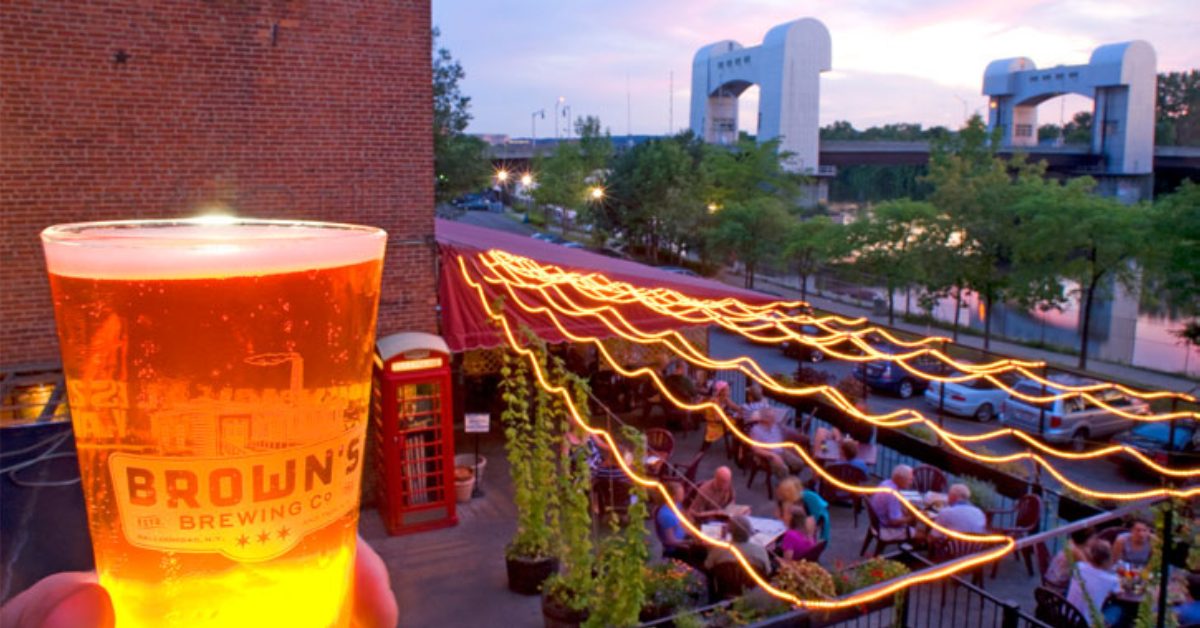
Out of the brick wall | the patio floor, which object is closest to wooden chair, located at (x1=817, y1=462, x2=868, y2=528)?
the patio floor

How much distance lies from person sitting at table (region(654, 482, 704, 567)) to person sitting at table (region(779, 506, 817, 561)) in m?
A: 0.84

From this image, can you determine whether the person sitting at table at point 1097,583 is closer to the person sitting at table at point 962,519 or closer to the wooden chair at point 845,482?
the person sitting at table at point 962,519

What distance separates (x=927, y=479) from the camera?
35.3 ft

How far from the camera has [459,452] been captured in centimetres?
1353

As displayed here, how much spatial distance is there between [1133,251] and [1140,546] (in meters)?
16.1

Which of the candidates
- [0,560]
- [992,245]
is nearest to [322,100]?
[0,560]

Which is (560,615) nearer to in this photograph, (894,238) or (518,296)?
(518,296)

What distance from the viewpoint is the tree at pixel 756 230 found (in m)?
32.0

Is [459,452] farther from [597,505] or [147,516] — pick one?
[147,516]

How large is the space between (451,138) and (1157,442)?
70.2 ft

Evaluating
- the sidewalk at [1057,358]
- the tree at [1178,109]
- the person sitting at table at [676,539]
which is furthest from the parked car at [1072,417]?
the tree at [1178,109]

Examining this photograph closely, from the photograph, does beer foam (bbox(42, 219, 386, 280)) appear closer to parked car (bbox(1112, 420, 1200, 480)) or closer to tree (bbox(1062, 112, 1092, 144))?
parked car (bbox(1112, 420, 1200, 480))

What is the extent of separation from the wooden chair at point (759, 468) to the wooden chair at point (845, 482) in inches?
26.9

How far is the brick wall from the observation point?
8.79 m
